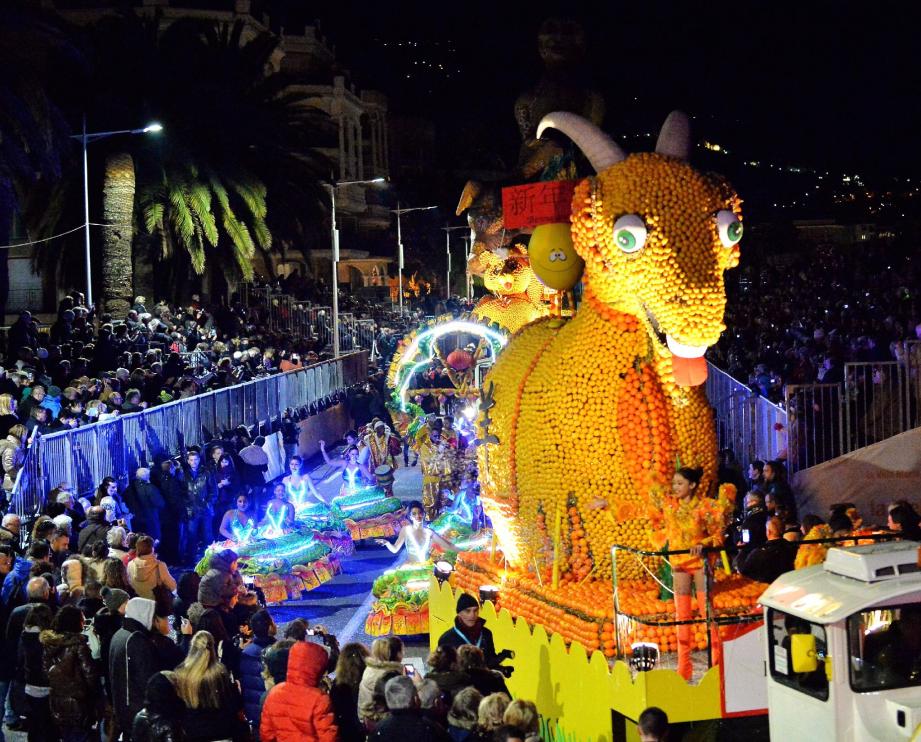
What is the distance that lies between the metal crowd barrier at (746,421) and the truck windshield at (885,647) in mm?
10011

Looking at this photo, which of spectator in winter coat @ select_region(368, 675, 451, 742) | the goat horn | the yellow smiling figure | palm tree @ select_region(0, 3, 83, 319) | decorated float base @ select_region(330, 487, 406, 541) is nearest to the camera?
spectator in winter coat @ select_region(368, 675, 451, 742)

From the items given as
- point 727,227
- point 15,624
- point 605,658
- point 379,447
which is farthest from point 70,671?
point 379,447

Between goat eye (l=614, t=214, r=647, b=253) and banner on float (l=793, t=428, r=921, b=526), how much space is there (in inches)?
241

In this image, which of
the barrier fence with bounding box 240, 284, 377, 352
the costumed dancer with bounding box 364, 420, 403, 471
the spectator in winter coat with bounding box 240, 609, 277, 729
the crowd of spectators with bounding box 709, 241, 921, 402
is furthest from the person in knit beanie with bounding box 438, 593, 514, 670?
the barrier fence with bounding box 240, 284, 377, 352

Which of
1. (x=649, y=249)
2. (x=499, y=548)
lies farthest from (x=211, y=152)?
(x=649, y=249)

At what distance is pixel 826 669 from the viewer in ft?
23.8

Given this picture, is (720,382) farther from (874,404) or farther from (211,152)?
(211,152)

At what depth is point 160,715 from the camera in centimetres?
800

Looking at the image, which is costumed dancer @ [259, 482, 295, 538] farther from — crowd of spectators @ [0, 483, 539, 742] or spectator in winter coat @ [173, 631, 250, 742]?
spectator in winter coat @ [173, 631, 250, 742]

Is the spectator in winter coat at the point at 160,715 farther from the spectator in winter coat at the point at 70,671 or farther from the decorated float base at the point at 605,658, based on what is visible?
the decorated float base at the point at 605,658

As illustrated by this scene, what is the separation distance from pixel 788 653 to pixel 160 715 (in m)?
3.63

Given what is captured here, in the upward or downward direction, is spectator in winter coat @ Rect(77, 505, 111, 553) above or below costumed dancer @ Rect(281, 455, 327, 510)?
above

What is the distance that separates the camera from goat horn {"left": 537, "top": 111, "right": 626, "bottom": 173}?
10.2 metres

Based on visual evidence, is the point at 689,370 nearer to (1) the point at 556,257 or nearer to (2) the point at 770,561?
(2) the point at 770,561
